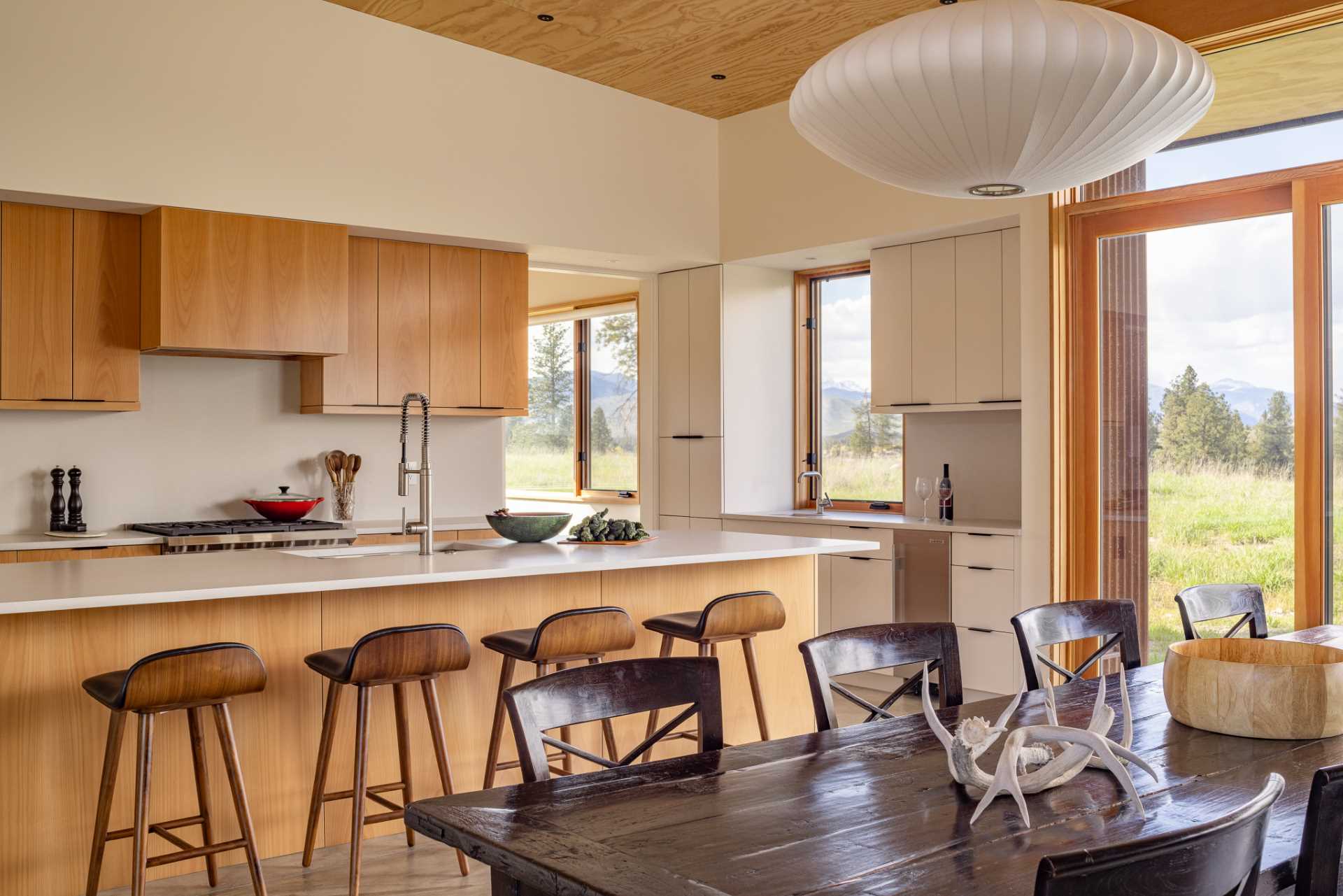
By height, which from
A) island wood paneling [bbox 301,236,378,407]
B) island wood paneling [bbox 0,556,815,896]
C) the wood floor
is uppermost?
island wood paneling [bbox 301,236,378,407]

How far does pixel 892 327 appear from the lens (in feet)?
19.7

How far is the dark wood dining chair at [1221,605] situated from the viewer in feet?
10.3

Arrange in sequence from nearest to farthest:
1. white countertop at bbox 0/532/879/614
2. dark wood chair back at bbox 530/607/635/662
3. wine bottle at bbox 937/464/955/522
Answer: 1. white countertop at bbox 0/532/879/614
2. dark wood chair back at bbox 530/607/635/662
3. wine bottle at bbox 937/464/955/522

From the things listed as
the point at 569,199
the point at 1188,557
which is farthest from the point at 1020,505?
the point at 569,199

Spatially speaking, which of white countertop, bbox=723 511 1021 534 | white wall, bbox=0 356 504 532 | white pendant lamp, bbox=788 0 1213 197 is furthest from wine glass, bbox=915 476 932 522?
white pendant lamp, bbox=788 0 1213 197

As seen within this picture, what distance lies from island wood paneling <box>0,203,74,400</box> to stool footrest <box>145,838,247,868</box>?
253cm

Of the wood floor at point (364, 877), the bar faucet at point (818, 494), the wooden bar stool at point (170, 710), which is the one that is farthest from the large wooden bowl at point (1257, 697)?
the bar faucet at point (818, 494)

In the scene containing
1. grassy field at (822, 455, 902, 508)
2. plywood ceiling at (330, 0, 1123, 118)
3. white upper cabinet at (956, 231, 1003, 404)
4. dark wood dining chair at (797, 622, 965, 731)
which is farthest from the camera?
grassy field at (822, 455, 902, 508)

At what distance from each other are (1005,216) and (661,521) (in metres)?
2.76

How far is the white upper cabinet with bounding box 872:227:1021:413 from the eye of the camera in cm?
542

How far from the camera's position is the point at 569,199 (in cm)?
596

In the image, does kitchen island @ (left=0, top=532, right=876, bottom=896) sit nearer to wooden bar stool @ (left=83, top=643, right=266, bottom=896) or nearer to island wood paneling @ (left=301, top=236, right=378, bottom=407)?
wooden bar stool @ (left=83, top=643, right=266, bottom=896)

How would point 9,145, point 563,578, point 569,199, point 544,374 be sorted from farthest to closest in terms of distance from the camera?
point 544,374 < point 569,199 < point 9,145 < point 563,578

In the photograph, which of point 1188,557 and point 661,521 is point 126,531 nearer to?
point 661,521
